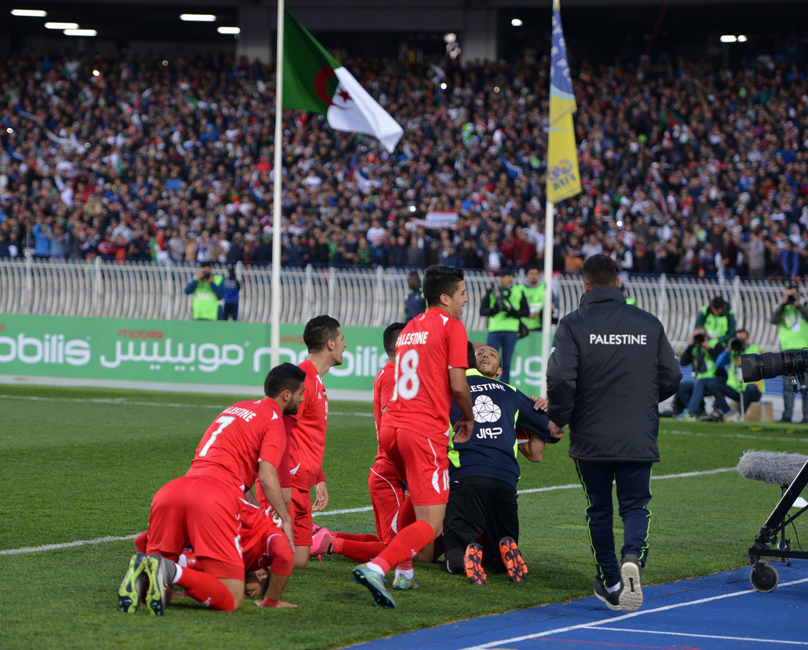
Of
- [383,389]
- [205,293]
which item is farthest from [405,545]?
[205,293]

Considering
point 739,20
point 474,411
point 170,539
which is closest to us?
point 170,539

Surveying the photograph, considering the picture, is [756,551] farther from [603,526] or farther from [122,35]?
[122,35]

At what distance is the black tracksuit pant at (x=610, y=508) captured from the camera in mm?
6371

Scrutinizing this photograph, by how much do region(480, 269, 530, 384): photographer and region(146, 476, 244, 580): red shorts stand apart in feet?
46.8

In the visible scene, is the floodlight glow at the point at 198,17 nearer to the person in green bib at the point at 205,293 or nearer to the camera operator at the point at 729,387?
the person in green bib at the point at 205,293

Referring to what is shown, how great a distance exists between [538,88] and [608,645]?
30.0 m

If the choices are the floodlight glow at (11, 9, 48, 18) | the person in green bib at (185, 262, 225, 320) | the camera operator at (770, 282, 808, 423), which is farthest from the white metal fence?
the floodlight glow at (11, 9, 48, 18)

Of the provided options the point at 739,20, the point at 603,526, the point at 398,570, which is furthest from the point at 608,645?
the point at 739,20

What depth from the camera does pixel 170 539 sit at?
601 centimetres

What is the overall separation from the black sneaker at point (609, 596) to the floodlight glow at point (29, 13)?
41373 millimetres

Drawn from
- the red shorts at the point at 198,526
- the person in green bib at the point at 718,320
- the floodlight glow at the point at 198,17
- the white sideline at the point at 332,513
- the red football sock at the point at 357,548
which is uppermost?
the floodlight glow at the point at 198,17

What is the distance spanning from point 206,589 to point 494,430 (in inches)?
89.9

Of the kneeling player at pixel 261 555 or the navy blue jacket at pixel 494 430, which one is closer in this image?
the kneeling player at pixel 261 555

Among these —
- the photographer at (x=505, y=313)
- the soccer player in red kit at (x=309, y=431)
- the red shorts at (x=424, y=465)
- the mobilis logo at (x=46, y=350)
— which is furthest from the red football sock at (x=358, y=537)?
the mobilis logo at (x=46, y=350)
